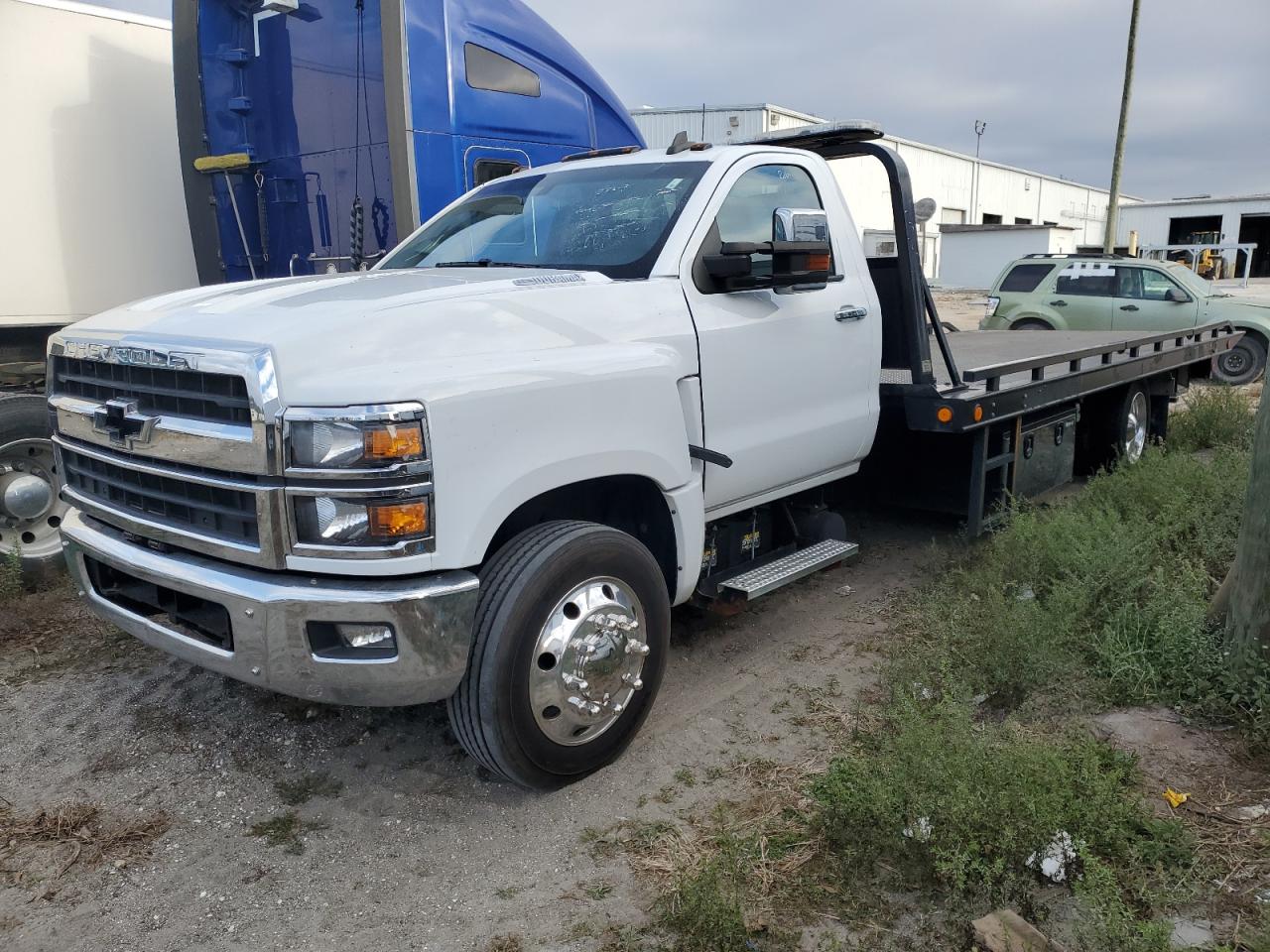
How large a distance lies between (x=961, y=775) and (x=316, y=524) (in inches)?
78.5

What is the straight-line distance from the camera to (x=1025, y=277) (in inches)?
582

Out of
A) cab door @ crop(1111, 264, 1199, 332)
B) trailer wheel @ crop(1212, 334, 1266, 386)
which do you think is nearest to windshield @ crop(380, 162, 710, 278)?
cab door @ crop(1111, 264, 1199, 332)

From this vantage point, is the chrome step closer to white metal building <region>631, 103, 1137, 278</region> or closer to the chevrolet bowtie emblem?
the chevrolet bowtie emblem

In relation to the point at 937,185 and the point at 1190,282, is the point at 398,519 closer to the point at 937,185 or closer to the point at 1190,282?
the point at 1190,282

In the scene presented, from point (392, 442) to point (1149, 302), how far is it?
1367 centimetres

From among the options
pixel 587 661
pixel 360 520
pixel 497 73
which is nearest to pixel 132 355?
pixel 360 520

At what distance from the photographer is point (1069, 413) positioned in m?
6.47

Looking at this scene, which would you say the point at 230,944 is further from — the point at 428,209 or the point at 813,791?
the point at 428,209

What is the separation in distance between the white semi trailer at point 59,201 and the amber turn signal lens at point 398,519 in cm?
346

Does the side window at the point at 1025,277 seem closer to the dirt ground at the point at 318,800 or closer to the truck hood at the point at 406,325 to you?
the dirt ground at the point at 318,800

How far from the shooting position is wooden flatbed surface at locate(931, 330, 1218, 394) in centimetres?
581

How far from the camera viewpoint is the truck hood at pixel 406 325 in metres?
2.83

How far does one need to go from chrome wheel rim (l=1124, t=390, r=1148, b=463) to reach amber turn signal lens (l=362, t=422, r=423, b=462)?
6149 millimetres

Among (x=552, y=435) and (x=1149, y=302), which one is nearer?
(x=552, y=435)
